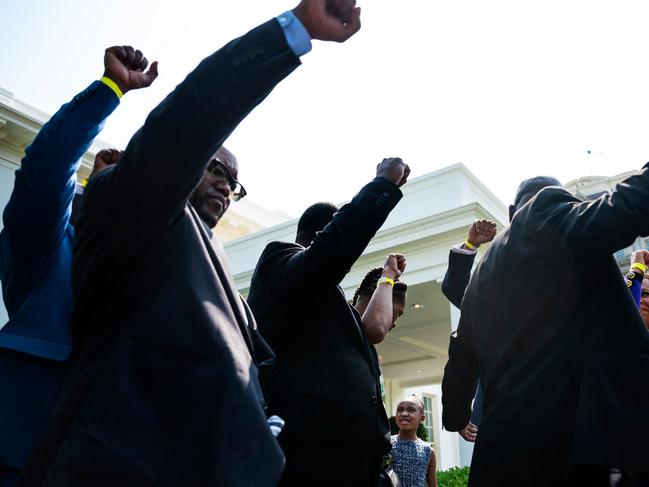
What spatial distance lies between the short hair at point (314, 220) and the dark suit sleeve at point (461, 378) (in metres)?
0.83

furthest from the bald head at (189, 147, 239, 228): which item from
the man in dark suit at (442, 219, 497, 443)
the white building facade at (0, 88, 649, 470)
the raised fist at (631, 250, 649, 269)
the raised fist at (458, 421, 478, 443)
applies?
the white building facade at (0, 88, 649, 470)

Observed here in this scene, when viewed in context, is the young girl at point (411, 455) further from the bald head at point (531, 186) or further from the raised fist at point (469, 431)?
the bald head at point (531, 186)

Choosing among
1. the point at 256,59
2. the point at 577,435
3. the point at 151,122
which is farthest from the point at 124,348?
the point at 577,435

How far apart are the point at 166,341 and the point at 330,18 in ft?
2.58

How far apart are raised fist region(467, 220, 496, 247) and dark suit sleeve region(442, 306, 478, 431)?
0.88m

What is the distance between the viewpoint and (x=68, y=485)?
1062mm

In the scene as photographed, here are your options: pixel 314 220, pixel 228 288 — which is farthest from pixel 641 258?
pixel 228 288

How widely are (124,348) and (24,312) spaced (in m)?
0.54

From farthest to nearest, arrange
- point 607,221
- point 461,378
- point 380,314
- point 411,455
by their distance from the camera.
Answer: point 411,455
point 380,314
point 461,378
point 607,221

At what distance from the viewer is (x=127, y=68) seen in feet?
5.56

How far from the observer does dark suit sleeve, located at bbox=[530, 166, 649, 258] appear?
1785 millimetres

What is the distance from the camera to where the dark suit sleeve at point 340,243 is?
2.14 meters

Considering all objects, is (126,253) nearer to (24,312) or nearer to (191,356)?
(191,356)

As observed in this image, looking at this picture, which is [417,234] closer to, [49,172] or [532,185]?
[532,185]
